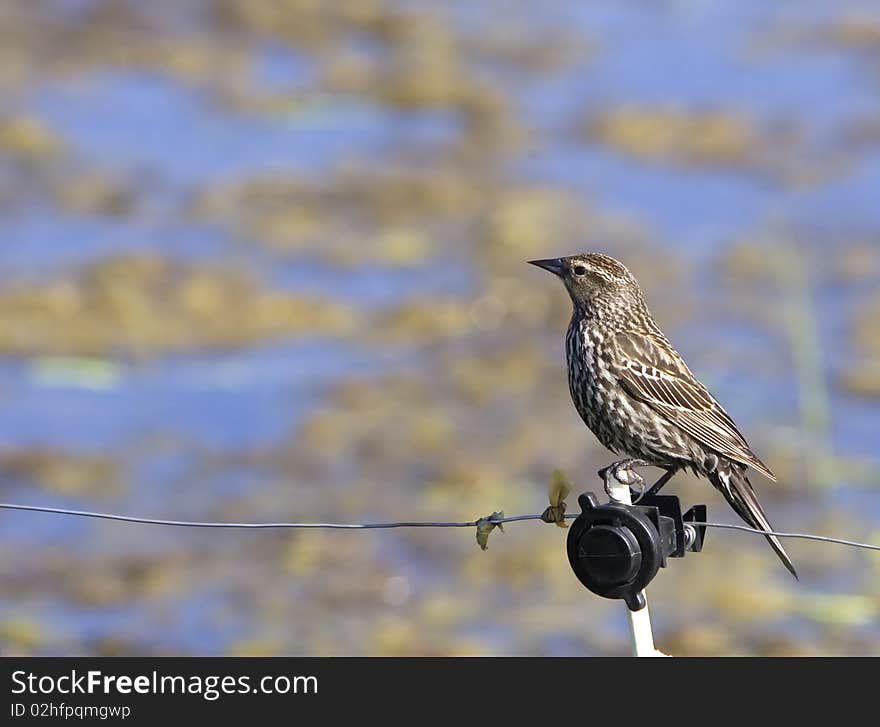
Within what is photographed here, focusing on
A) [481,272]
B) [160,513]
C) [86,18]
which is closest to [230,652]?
[160,513]

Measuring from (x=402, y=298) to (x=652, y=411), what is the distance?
9.40 meters

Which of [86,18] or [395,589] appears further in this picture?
[86,18]

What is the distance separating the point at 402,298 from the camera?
17719 mm

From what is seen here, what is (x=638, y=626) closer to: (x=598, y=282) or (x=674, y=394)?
(x=674, y=394)

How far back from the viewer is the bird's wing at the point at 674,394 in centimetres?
838

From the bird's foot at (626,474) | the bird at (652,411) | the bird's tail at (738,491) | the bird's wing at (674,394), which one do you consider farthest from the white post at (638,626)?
the bird's tail at (738,491)

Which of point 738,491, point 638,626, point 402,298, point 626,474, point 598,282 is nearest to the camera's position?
point 638,626

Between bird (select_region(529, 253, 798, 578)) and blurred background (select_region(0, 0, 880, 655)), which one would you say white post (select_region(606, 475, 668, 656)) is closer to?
bird (select_region(529, 253, 798, 578))

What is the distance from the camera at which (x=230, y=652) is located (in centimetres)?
1263

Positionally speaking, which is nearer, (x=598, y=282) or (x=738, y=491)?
(x=738, y=491)

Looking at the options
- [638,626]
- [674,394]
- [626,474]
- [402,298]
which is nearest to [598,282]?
[674,394]

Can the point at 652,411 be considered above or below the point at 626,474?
above

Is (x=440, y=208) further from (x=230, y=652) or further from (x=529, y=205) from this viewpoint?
(x=230, y=652)
